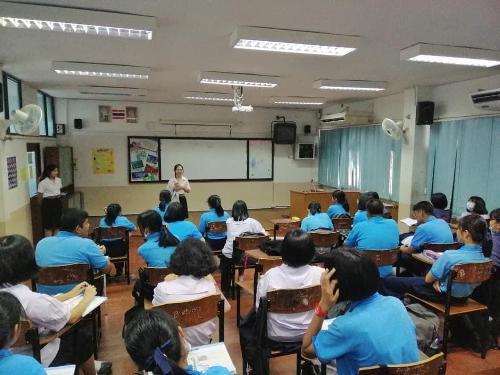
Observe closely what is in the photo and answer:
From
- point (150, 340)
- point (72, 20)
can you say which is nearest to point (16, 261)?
point (150, 340)

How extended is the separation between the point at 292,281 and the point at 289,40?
2.07 metres

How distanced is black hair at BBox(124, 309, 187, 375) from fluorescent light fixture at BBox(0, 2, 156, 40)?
244 cm

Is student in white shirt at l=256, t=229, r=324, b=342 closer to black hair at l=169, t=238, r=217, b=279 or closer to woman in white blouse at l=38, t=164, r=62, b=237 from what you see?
black hair at l=169, t=238, r=217, b=279

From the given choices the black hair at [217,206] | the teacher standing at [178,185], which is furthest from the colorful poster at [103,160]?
the black hair at [217,206]

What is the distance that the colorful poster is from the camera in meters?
8.38

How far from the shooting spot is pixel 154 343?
1095 millimetres

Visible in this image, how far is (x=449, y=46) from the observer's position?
3557 mm

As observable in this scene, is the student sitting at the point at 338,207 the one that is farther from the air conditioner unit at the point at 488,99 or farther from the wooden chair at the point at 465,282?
the wooden chair at the point at 465,282

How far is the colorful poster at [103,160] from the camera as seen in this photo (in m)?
8.38

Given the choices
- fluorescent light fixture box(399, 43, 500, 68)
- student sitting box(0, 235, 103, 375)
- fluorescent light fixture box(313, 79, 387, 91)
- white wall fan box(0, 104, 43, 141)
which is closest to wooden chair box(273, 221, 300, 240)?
fluorescent light fixture box(313, 79, 387, 91)

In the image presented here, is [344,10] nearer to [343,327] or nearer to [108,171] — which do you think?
[343,327]

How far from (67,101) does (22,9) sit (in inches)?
238

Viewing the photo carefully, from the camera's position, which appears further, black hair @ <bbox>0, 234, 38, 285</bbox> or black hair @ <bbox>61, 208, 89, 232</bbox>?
black hair @ <bbox>61, 208, 89, 232</bbox>

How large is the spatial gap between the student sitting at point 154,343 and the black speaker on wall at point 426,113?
6.00 m
